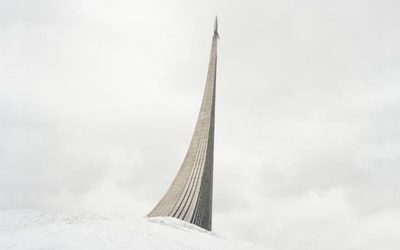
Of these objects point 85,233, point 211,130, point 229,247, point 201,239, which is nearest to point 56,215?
point 85,233

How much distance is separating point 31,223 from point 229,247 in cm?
307

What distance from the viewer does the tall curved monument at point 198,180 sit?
14.8m

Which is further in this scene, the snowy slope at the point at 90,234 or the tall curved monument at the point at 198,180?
the tall curved monument at the point at 198,180

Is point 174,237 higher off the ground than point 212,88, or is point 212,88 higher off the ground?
point 212,88

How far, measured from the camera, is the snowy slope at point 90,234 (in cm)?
612

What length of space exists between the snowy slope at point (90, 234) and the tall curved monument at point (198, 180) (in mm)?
6752

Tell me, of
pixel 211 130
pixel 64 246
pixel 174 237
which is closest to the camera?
pixel 64 246

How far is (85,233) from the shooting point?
21.5 ft

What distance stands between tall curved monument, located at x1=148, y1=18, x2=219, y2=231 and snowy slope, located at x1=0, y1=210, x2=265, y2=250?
22.2ft

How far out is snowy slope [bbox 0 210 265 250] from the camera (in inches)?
241

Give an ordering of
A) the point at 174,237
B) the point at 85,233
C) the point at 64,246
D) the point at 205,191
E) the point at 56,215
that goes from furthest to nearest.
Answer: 1. the point at 205,191
2. the point at 56,215
3. the point at 174,237
4. the point at 85,233
5. the point at 64,246

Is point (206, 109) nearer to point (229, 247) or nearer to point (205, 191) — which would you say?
point (205, 191)

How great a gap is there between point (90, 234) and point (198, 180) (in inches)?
364

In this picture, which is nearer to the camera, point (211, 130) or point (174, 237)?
point (174, 237)
